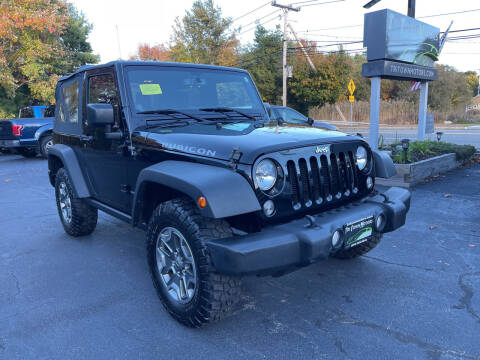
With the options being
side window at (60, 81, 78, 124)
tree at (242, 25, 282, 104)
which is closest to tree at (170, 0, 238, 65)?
tree at (242, 25, 282, 104)

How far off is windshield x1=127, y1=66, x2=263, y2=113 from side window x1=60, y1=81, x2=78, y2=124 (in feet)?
4.15

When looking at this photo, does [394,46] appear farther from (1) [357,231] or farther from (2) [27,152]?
(2) [27,152]

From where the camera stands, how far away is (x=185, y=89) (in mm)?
3916

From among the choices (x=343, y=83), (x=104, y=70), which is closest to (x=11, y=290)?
(x=104, y=70)

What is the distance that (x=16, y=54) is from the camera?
19.9 meters

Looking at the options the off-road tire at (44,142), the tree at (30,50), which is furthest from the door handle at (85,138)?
the tree at (30,50)

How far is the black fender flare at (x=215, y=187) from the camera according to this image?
8.11 ft

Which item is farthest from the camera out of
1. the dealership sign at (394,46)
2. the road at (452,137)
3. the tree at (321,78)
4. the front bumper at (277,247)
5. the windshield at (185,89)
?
the tree at (321,78)

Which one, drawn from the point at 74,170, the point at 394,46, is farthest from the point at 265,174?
the point at 394,46

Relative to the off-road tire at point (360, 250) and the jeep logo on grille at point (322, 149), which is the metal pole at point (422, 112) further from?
the jeep logo on grille at point (322, 149)

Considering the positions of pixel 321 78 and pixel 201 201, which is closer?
pixel 201 201

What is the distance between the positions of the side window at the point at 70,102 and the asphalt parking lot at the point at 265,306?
1.54 meters

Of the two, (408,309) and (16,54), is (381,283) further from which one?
(16,54)

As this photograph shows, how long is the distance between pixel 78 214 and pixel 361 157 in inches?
132
